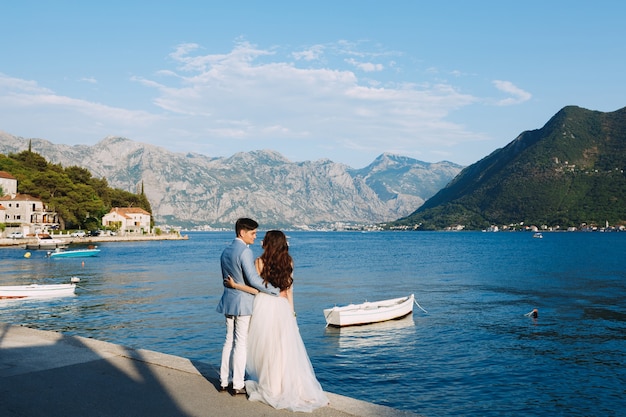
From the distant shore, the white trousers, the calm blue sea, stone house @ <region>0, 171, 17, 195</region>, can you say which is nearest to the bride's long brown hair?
the white trousers

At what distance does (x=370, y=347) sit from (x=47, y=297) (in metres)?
27.1

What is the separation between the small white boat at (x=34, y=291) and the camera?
3706cm

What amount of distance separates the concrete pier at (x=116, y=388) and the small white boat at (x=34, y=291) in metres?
29.0

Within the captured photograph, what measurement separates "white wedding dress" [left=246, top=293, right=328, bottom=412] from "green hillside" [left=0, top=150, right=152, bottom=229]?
475 ft

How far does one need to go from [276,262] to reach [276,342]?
1424 mm

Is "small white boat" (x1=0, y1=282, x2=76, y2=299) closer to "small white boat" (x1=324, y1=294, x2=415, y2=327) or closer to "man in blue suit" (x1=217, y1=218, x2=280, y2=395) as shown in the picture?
"small white boat" (x1=324, y1=294, x2=415, y2=327)

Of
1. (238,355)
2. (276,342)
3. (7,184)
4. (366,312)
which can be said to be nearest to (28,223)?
(7,184)

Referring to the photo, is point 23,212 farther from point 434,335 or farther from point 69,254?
point 434,335

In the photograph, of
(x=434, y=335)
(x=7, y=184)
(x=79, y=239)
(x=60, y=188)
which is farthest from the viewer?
(x=60, y=188)

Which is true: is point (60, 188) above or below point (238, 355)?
above

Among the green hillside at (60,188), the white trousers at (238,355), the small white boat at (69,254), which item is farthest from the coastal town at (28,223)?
the white trousers at (238,355)

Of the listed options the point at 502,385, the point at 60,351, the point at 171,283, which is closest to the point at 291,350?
the point at 60,351

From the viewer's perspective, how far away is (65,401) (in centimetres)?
840

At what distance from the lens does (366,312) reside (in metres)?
30.4
